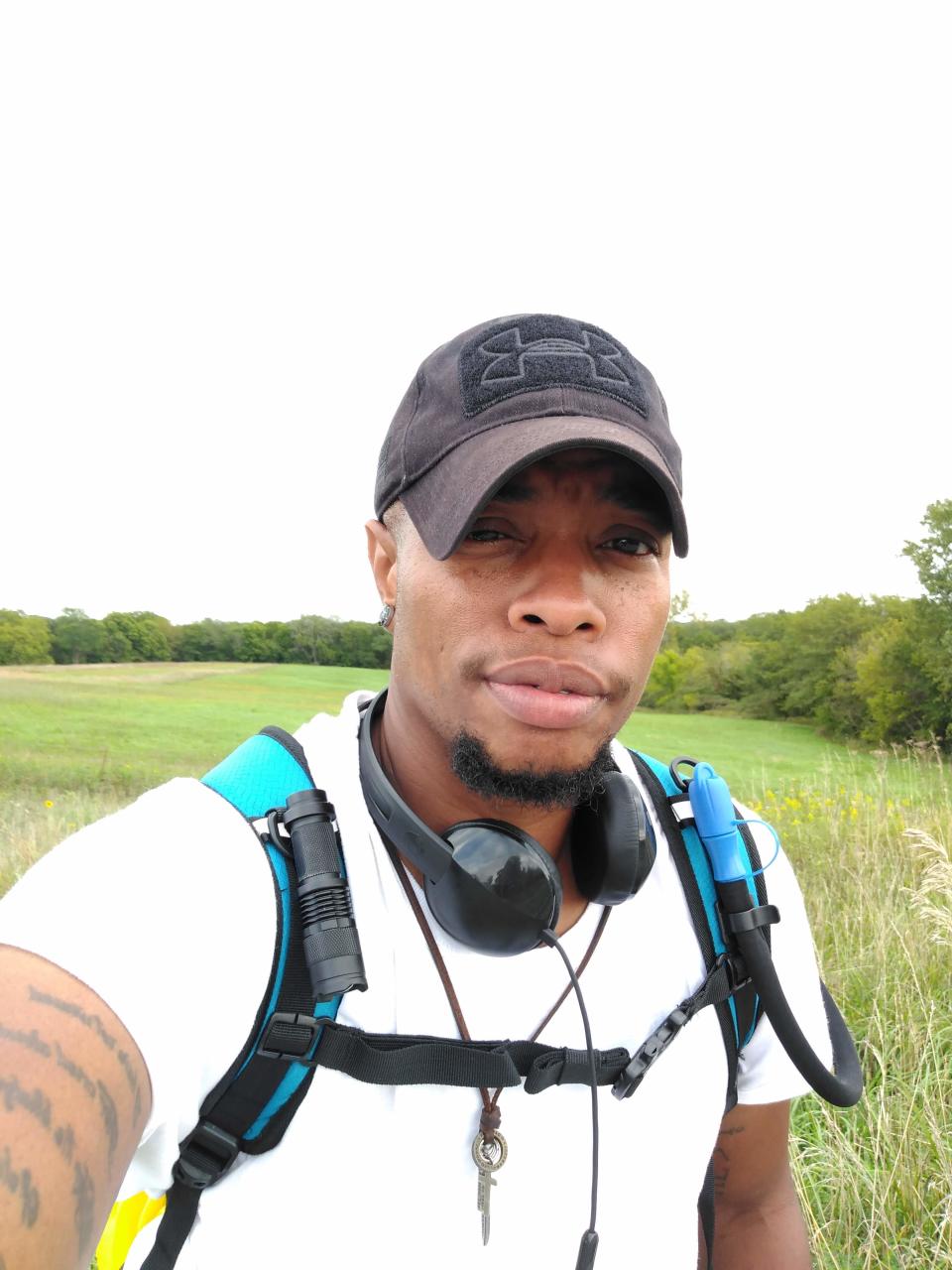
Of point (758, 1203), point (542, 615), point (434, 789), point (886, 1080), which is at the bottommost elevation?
point (886, 1080)

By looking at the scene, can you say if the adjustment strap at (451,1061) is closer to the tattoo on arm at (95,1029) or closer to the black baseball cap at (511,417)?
the tattoo on arm at (95,1029)

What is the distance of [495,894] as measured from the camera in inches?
46.1

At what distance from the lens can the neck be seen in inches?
56.6

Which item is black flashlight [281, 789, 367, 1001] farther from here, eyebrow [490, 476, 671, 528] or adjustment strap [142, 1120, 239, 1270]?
eyebrow [490, 476, 671, 528]

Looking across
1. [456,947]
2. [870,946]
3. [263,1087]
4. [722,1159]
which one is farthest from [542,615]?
[870,946]

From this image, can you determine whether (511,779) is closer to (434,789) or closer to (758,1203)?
(434,789)

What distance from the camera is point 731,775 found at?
1516cm

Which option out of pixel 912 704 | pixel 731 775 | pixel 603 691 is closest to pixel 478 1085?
pixel 603 691

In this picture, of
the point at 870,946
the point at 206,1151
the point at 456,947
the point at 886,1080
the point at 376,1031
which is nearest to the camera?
the point at 206,1151

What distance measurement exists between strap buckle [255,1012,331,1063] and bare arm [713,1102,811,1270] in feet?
3.31

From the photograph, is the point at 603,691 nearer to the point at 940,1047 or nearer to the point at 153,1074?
the point at 153,1074

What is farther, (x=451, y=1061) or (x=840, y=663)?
(x=840, y=663)

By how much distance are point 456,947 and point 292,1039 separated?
30 centimetres

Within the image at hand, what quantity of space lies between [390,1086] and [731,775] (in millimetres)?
15056
